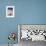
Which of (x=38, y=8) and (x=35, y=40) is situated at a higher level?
(x=38, y=8)

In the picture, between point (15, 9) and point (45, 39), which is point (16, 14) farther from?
point (45, 39)

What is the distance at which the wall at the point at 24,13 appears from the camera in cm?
315

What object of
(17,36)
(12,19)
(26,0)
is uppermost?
(26,0)

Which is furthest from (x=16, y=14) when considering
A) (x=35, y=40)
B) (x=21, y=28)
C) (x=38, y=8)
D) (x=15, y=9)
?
(x=35, y=40)

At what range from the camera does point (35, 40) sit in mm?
3020

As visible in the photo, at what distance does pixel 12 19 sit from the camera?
3158 mm

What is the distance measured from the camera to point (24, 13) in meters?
3.17

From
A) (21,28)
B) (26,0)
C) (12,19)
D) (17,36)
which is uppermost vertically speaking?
(26,0)

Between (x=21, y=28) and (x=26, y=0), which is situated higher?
(x=26, y=0)

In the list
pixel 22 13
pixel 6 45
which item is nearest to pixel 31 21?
pixel 22 13

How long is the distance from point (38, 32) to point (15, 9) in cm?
80

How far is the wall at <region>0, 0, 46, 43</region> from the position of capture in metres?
3.15

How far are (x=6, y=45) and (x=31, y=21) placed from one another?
33.3 inches

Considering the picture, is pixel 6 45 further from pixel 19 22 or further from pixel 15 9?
pixel 15 9
